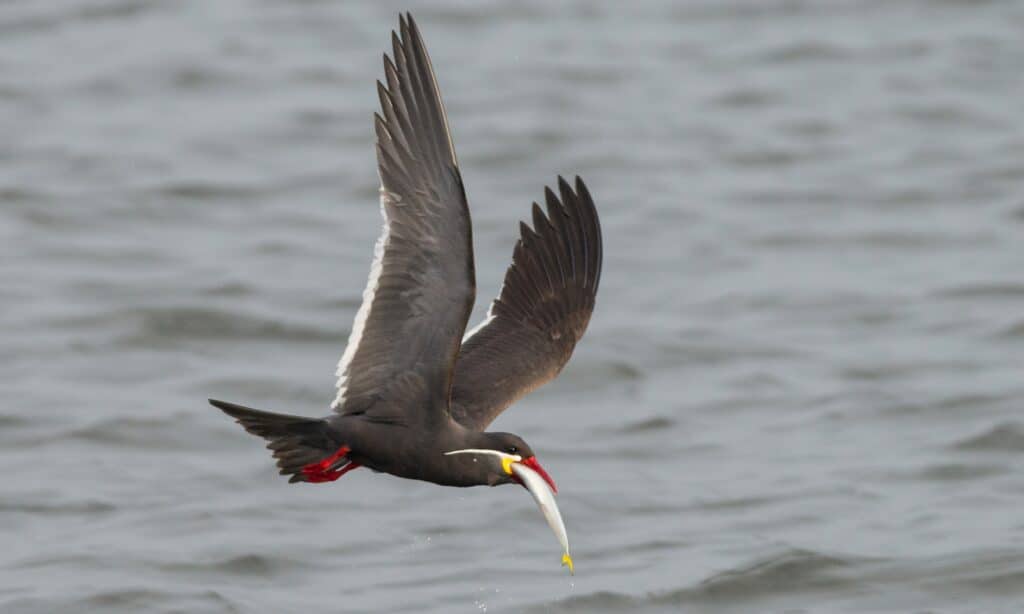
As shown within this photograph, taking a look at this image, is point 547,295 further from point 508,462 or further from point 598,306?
point 598,306

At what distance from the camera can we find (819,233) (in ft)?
50.8

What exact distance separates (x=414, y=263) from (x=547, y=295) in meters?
1.73

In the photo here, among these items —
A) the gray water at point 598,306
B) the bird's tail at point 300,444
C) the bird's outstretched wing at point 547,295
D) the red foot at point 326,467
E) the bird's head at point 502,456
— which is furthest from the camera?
the gray water at point 598,306

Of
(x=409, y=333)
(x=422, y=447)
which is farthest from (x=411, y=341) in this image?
(x=422, y=447)

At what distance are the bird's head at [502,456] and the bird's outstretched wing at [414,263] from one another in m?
0.21

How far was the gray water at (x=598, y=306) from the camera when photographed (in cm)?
1028

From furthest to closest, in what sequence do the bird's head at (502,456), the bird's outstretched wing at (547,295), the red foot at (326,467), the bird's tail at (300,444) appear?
the bird's outstretched wing at (547,295) → the red foot at (326,467) → the bird's head at (502,456) → the bird's tail at (300,444)

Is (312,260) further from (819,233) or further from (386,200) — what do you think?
(386,200)

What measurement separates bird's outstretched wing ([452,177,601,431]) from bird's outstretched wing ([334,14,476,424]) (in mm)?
1126

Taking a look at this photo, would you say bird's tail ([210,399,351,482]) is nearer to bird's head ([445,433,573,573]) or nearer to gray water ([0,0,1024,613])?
bird's head ([445,433,573,573])

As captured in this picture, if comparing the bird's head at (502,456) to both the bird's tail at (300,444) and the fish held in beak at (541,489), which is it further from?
the bird's tail at (300,444)

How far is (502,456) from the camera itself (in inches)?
302

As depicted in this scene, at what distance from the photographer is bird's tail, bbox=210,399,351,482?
24.6 ft

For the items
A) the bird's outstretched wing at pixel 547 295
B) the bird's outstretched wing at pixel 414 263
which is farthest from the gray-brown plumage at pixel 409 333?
the bird's outstretched wing at pixel 547 295
